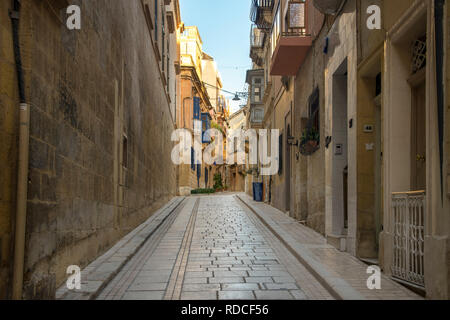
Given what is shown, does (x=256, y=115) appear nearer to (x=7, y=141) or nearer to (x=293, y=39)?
(x=293, y=39)

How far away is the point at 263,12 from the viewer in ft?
74.5

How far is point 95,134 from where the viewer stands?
7.39 m

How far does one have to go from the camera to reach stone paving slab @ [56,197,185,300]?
512 centimetres

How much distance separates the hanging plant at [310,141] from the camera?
1117 centimetres

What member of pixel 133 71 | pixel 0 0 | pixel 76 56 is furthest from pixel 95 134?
pixel 133 71

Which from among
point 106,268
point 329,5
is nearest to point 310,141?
point 329,5

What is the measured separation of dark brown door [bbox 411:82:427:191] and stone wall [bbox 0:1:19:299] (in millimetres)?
4883

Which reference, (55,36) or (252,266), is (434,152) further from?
(55,36)

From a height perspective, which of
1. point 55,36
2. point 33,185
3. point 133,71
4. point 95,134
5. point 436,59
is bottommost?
point 33,185

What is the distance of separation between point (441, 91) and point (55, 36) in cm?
426

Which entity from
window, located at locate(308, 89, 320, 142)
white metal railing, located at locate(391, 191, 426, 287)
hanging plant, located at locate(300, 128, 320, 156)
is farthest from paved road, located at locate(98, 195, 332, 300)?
window, located at locate(308, 89, 320, 142)

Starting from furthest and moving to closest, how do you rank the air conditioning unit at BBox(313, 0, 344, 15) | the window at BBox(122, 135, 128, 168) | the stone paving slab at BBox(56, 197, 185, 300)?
1. the window at BBox(122, 135, 128, 168)
2. the air conditioning unit at BBox(313, 0, 344, 15)
3. the stone paving slab at BBox(56, 197, 185, 300)

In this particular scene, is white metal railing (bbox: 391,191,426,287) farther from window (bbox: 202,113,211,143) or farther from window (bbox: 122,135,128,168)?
window (bbox: 202,113,211,143)

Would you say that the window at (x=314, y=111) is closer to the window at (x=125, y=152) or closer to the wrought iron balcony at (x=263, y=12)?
the window at (x=125, y=152)
